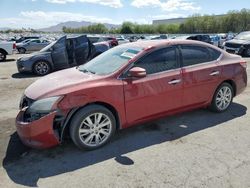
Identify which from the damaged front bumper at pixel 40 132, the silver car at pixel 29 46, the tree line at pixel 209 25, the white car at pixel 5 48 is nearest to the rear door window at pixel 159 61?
the damaged front bumper at pixel 40 132

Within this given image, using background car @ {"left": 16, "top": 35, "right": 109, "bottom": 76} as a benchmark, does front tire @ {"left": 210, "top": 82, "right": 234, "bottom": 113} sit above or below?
below

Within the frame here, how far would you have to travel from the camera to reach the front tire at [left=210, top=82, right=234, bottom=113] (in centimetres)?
553

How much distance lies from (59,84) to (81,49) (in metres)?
7.36

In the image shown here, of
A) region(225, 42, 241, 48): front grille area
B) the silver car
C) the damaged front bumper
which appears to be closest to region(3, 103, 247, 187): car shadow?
the damaged front bumper

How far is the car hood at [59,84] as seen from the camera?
3.97m

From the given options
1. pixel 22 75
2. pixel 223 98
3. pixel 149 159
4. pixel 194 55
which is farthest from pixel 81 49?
pixel 149 159

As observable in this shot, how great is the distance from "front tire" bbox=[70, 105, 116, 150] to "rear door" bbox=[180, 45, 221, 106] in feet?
5.06

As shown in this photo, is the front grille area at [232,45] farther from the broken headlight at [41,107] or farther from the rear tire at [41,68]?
the broken headlight at [41,107]

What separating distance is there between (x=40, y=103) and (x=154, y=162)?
1733mm

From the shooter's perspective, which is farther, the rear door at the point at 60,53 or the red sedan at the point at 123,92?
the rear door at the point at 60,53

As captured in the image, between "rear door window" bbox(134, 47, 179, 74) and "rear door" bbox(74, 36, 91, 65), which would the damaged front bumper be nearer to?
"rear door window" bbox(134, 47, 179, 74)

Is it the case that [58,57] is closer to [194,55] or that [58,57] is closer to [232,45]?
[194,55]

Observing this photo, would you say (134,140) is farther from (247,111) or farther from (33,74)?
(33,74)

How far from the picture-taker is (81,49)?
1134 cm
